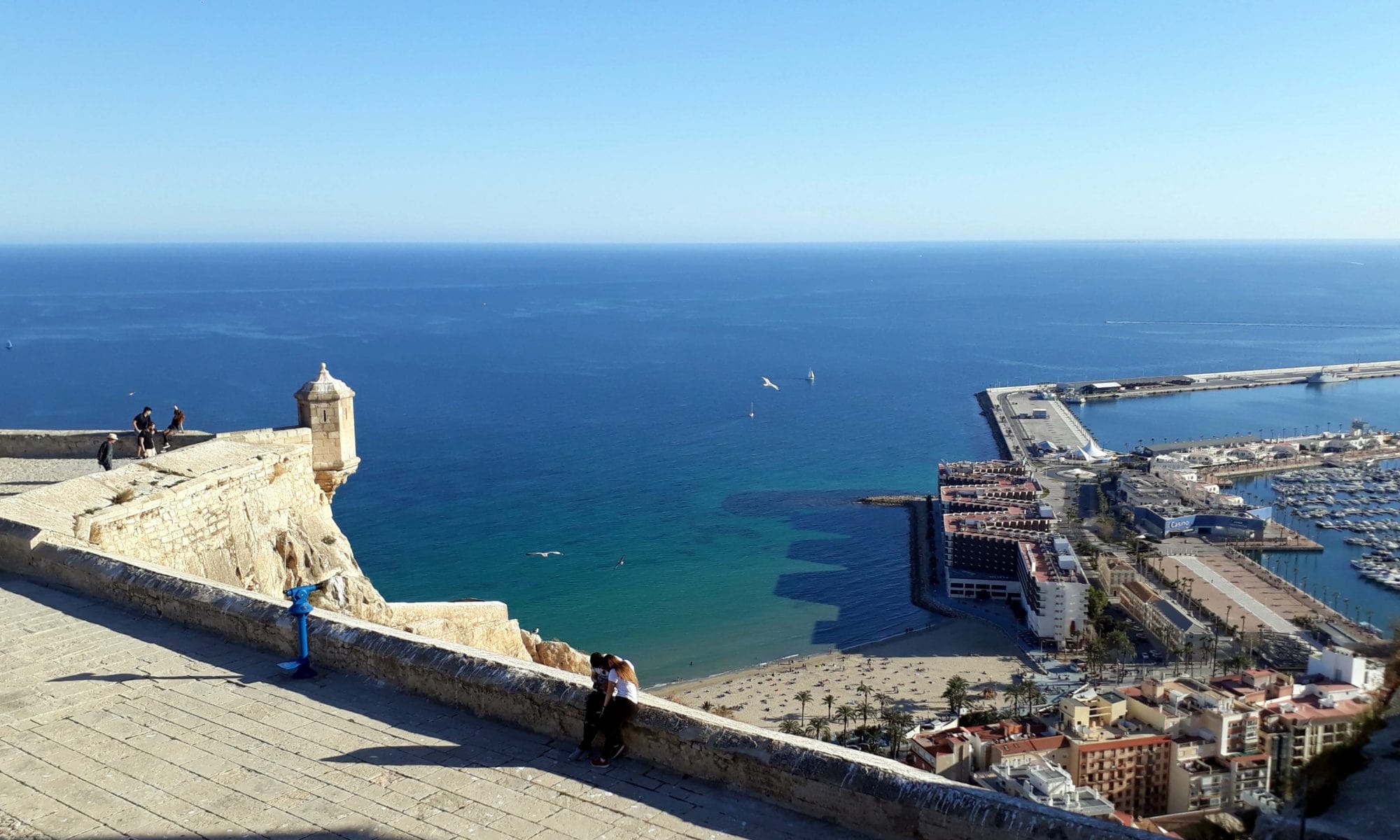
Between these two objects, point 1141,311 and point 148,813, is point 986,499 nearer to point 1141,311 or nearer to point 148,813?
point 148,813

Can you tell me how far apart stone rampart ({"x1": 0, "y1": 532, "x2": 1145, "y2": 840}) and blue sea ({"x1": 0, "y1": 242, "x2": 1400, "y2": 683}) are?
2186 cm

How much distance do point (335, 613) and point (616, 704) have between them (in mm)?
2031

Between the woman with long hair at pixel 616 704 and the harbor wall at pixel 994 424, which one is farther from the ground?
the woman with long hair at pixel 616 704

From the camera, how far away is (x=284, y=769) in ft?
13.4

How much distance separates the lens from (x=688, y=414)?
191ft

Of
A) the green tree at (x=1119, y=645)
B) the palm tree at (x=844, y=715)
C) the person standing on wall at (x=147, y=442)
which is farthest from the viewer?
the green tree at (x=1119, y=645)

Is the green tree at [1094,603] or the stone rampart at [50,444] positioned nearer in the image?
the stone rampart at [50,444]

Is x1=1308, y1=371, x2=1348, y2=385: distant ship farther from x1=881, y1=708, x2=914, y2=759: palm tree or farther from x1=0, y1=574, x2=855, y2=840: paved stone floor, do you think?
x1=0, y1=574, x2=855, y2=840: paved stone floor

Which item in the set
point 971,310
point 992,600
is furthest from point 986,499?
point 971,310

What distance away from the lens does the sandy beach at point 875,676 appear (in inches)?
1005

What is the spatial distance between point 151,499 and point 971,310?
121601 millimetres

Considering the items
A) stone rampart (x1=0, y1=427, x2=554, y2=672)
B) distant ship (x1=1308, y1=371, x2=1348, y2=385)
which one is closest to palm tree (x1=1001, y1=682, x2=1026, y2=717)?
stone rampart (x1=0, y1=427, x2=554, y2=672)

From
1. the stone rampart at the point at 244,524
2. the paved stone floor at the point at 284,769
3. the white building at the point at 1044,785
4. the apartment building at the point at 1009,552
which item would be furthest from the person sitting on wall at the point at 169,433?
the apartment building at the point at 1009,552

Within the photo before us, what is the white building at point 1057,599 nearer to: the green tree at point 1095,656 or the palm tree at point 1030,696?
the green tree at point 1095,656
